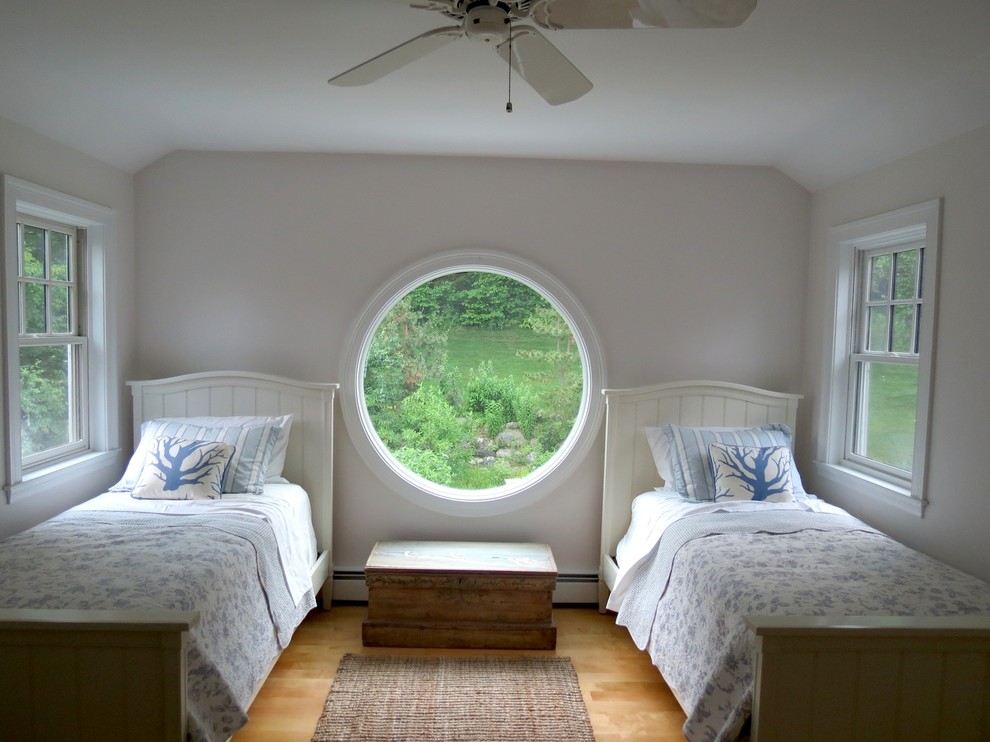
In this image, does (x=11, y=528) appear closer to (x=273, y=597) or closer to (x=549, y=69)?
(x=273, y=597)

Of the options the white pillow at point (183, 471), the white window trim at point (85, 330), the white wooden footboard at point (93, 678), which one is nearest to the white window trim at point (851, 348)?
the white wooden footboard at point (93, 678)

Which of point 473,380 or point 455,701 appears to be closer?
point 455,701

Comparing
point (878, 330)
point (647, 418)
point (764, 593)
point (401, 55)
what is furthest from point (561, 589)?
point (401, 55)

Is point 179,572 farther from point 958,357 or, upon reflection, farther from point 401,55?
point 958,357

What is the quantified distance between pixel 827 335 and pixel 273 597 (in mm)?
2808

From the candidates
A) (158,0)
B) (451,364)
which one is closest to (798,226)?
(451,364)

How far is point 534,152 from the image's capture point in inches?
136

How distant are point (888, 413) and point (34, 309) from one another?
3808mm

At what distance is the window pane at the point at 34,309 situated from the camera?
2910mm

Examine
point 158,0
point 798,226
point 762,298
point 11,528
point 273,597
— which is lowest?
point 273,597

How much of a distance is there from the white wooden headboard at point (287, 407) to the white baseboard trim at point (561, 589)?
248mm

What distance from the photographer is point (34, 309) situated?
2963mm

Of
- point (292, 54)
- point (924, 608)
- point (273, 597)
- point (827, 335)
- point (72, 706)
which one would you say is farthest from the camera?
point (827, 335)

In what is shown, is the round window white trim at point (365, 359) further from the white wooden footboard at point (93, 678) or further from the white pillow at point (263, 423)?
the white wooden footboard at point (93, 678)
